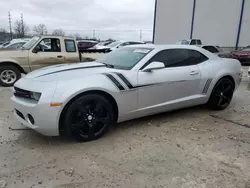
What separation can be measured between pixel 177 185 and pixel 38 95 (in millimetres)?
2092

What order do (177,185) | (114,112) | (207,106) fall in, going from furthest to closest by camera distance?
(207,106), (114,112), (177,185)

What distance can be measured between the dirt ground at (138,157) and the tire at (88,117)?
15cm

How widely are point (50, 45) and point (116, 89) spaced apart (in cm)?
522

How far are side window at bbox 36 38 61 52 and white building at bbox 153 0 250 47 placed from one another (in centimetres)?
2117

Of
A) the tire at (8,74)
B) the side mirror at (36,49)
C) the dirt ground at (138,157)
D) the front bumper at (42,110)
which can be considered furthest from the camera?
the side mirror at (36,49)

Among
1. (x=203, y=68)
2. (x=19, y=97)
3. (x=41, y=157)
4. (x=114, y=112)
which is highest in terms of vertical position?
(x=203, y=68)

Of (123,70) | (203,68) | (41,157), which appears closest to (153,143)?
(123,70)

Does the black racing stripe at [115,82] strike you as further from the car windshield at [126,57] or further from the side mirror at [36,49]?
the side mirror at [36,49]

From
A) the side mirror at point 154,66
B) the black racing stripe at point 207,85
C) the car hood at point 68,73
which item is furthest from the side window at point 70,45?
the black racing stripe at point 207,85

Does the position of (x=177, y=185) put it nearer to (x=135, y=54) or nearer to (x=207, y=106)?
(x=135, y=54)

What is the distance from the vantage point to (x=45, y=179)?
2539mm

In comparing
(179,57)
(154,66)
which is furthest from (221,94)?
(154,66)

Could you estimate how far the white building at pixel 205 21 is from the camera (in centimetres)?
2319

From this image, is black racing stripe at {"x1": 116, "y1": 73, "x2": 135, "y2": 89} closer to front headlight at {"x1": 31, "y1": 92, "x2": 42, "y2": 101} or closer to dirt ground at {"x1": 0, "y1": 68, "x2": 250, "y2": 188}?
dirt ground at {"x1": 0, "y1": 68, "x2": 250, "y2": 188}
